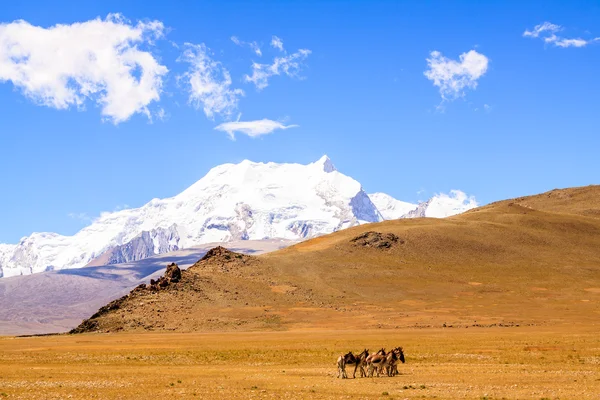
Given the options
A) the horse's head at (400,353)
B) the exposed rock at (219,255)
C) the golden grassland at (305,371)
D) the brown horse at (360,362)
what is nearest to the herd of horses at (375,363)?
the brown horse at (360,362)

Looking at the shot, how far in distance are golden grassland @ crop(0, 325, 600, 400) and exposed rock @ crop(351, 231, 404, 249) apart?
3865 inches

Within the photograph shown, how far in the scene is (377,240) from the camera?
188250 mm

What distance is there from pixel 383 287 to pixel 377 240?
3331 cm

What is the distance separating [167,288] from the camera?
144250 millimetres

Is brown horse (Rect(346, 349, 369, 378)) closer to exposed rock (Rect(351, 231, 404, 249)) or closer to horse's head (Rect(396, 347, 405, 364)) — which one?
horse's head (Rect(396, 347, 405, 364))

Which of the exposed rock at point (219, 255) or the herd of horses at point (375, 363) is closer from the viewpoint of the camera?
the herd of horses at point (375, 363)

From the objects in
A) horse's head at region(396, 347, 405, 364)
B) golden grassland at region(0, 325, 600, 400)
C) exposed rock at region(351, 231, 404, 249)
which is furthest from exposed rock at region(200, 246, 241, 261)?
horse's head at region(396, 347, 405, 364)

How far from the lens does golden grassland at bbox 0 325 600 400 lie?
40.7m

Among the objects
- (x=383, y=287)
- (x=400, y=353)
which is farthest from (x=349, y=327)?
Answer: (x=400, y=353)

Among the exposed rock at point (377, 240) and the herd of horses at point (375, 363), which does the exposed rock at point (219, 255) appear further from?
the herd of horses at point (375, 363)

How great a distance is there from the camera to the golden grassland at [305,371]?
4069cm

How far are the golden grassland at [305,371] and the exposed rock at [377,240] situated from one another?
9817 centimetres

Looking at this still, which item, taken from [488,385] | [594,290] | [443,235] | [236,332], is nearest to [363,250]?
[443,235]

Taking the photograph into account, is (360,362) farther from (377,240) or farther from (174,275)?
(377,240)
